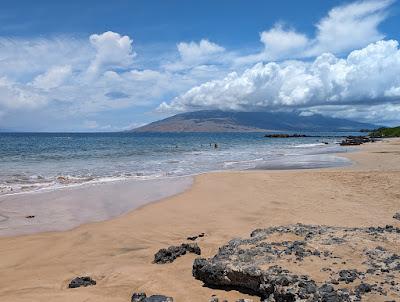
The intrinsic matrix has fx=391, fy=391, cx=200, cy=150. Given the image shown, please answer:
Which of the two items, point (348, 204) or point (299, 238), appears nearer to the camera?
point (299, 238)

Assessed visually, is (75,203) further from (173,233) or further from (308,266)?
(308,266)

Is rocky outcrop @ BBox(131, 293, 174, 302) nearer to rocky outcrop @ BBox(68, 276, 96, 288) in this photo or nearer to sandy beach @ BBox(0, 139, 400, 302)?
sandy beach @ BBox(0, 139, 400, 302)

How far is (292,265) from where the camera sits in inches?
282

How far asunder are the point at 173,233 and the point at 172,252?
2.93 metres

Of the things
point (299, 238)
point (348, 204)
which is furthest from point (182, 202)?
point (299, 238)

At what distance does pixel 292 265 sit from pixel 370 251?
1.68 meters

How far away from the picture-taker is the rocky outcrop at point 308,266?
20.4ft

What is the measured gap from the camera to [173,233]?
488 inches

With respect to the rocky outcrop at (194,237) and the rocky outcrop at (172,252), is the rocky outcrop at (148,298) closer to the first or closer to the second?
the rocky outcrop at (172,252)

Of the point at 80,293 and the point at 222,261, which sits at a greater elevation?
the point at 222,261

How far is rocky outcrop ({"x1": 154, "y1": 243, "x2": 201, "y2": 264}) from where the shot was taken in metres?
9.27

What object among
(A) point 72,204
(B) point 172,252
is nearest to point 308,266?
(B) point 172,252

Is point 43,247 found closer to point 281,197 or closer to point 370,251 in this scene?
point 370,251

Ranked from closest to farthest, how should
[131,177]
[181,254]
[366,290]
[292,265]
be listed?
[366,290] → [292,265] → [181,254] → [131,177]
